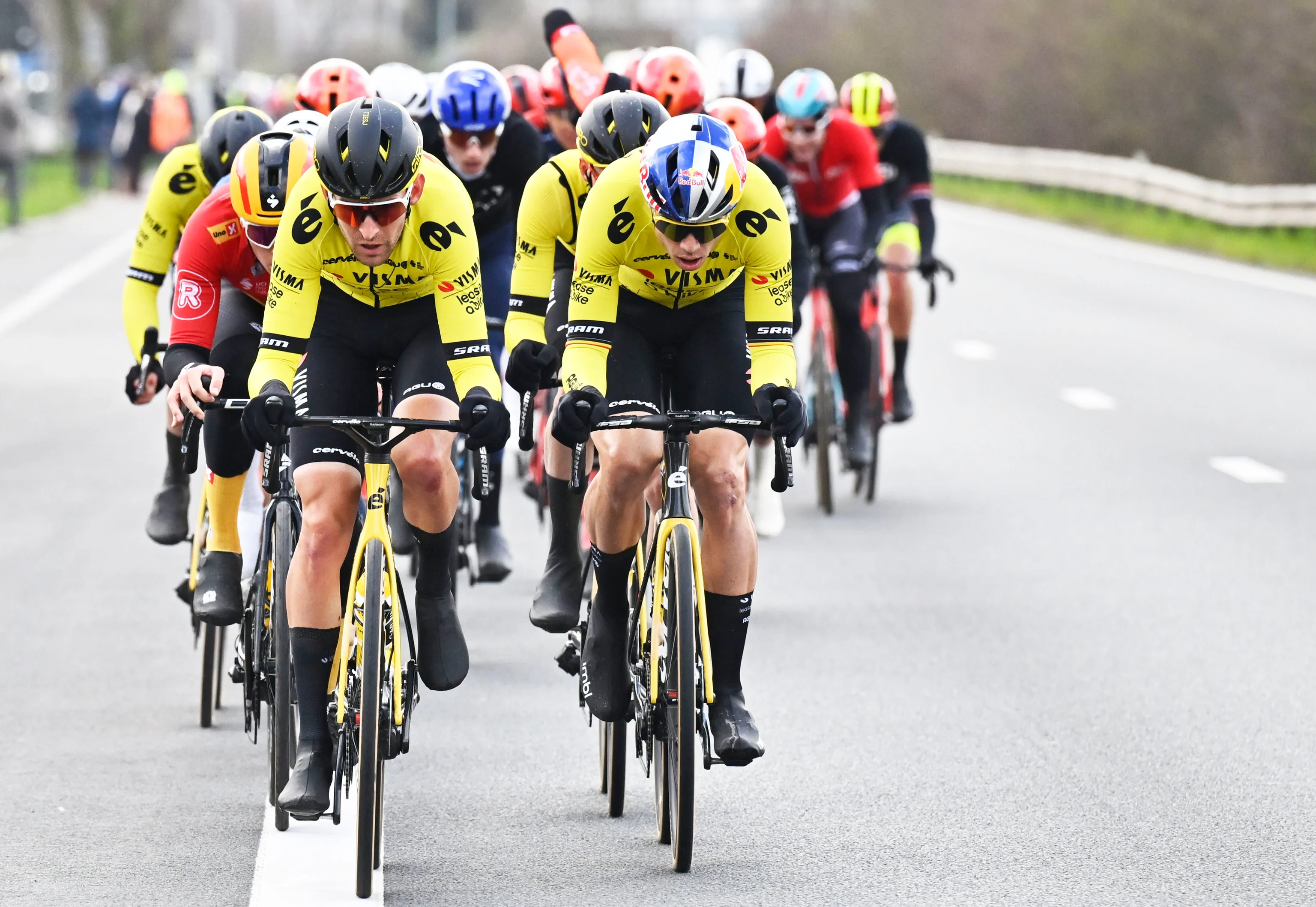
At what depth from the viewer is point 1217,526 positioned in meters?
10.9

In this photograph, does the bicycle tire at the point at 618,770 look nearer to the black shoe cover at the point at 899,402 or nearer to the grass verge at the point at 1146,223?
the black shoe cover at the point at 899,402

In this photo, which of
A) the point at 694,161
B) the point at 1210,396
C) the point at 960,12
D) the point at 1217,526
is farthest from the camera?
the point at 960,12

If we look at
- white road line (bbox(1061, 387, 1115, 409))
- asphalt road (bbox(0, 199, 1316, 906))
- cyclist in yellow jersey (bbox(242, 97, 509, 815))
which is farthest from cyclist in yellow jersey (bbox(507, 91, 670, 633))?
white road line (bbox(1061, 387, 1115, 409))

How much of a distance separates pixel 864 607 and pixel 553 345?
1825 millimetres

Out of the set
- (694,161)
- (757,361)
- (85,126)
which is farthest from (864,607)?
(85,126)

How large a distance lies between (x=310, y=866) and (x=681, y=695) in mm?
1011

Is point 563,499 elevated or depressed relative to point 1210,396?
elevated

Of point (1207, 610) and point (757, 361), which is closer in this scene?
point (757, 361)

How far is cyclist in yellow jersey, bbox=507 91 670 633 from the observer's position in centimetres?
709

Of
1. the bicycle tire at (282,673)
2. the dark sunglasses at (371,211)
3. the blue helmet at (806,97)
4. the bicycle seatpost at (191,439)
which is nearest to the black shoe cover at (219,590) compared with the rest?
the bicycle seatpost at (191,439)

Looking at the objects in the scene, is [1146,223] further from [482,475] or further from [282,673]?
[282,673]

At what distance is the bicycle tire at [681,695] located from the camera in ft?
18.4

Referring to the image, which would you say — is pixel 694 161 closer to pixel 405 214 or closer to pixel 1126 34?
pixel 405 214

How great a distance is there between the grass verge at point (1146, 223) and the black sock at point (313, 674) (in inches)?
743
